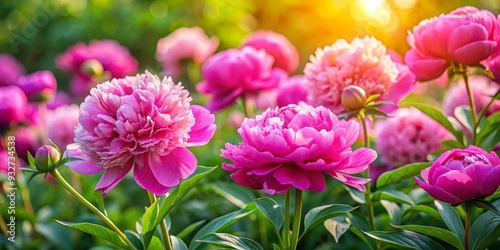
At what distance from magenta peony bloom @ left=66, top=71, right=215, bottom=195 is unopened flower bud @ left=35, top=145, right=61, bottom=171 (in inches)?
1.9

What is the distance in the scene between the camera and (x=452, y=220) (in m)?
1.02

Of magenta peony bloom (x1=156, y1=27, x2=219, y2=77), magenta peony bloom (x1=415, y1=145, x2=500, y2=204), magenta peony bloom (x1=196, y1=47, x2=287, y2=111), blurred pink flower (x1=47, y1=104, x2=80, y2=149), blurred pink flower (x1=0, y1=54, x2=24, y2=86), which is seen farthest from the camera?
blurred pink flower (x1=0, y1=54, x2=24, y2=86)

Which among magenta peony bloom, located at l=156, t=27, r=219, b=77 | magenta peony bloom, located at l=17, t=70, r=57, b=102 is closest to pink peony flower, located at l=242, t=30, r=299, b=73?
magenta peony bloom, located at l=156, t=27, r=219, b=77

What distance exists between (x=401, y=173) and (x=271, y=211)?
0.99 ft

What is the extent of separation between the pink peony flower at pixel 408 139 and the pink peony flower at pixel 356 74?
0.24 m

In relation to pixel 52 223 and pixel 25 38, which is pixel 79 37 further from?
pixel 52 223

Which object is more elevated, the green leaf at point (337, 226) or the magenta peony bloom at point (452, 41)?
the magenta peony bloom at point (452, 41)

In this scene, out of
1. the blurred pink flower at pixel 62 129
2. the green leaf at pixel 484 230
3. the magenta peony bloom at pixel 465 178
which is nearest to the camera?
the magenta peony bloom at pixel 465 178

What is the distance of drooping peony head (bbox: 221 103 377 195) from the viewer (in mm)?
859

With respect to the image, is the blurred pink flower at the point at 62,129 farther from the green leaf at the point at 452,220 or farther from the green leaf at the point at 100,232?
the green leaf at the point at 452,220

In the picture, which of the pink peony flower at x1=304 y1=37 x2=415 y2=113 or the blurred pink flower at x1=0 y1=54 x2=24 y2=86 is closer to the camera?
the pink peony flower at x1=304 y1=37 x2=415 y2=113

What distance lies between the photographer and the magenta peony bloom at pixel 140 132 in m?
0.93

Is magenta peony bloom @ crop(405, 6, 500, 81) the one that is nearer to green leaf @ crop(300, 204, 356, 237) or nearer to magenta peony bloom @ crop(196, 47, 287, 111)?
green leaf @ crop(300, 204, 356, 237)

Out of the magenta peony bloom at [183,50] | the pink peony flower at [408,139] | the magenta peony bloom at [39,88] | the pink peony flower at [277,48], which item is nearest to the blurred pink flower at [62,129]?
the magenta peony bloom at [39,88]
